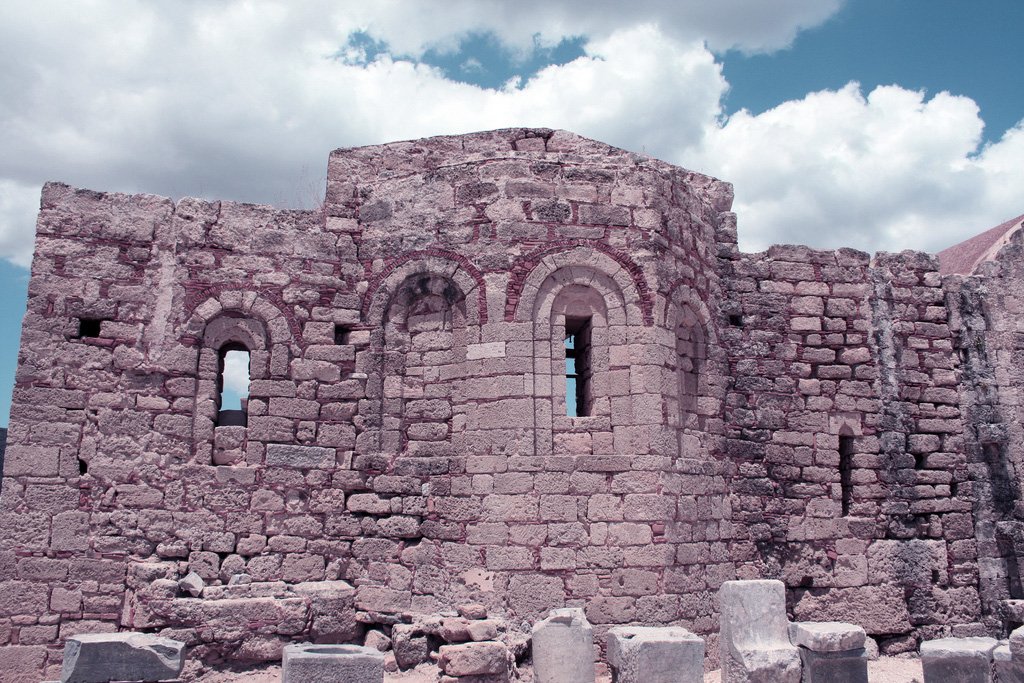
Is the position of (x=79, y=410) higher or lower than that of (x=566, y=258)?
lower

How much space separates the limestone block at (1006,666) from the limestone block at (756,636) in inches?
61.5

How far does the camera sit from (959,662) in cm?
715

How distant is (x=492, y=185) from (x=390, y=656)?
5027mm

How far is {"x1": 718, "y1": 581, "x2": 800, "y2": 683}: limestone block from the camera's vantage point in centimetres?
720

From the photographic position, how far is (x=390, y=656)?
27.7 ft

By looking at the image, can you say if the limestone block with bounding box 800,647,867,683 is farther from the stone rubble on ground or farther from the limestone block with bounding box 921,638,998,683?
the limestone block with bounding box 921,638,998,683

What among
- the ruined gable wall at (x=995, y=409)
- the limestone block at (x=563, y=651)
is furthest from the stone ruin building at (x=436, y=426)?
the limestone block at (x=563, y=651)

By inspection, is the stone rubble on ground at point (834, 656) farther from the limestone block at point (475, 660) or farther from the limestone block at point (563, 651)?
the limestone block at point (475, 660)

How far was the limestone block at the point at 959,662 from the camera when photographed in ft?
23.2

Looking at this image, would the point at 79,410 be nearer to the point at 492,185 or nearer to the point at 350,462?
the point at 350,462

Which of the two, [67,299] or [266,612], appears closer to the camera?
[266,612]

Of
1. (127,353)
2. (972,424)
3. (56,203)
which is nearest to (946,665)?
(972,424)

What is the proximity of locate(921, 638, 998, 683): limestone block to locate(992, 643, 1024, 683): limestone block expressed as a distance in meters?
0.09

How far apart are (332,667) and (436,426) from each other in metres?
3.30
